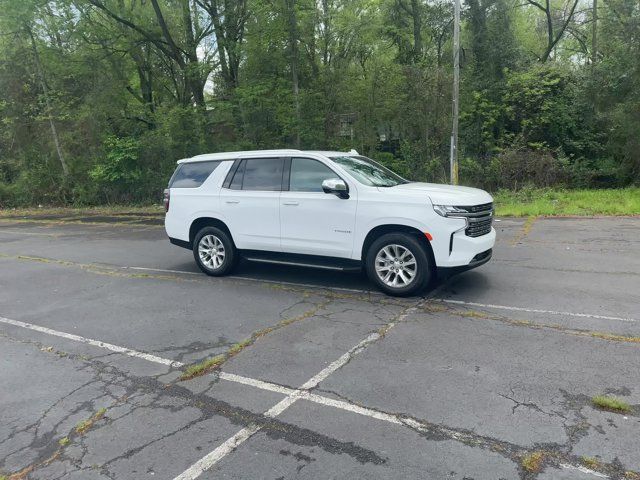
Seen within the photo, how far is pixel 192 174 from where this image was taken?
27.5 feet

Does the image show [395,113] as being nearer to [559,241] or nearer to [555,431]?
[559,241]

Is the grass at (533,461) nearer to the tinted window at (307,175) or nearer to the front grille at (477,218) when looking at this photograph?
the front grille at (477,218)

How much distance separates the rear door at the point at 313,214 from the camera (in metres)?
6.75

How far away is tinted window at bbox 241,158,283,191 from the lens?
7484 millimetres

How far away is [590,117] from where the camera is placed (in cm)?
1811

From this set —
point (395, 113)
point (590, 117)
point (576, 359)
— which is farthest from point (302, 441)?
point (590, 117)

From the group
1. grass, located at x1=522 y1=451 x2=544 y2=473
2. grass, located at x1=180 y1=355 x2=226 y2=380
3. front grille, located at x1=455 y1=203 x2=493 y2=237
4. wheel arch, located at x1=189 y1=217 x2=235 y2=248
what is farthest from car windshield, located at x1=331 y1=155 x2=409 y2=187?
grass, located at x1=522 y1=451 x2=544 y2=473

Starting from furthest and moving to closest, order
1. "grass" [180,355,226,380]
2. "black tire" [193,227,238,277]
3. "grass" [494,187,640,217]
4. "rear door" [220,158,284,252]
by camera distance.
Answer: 1. "grass" [494,187,640,217]
2. "black tire" [193,227,238,277]
3. "rear door" [220,158,284,252]
4. "grass" [180,355,226,380]

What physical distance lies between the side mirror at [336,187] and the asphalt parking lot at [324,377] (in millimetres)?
1380

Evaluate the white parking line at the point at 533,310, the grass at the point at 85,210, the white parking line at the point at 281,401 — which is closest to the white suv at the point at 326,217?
the white parking line at the point at 533,310

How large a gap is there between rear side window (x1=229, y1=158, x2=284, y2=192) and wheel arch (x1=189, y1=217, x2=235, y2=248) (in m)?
0.63

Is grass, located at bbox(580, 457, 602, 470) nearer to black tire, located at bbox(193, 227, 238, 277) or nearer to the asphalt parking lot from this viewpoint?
the asphalt parking lot

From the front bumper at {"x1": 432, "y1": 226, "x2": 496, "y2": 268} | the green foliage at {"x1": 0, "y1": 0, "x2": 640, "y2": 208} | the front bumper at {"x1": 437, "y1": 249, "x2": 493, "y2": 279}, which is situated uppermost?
the green foliage at {"x1": 0, "y1": 0, "x2": 640, "y2": 208}

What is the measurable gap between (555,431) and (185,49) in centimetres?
2421
